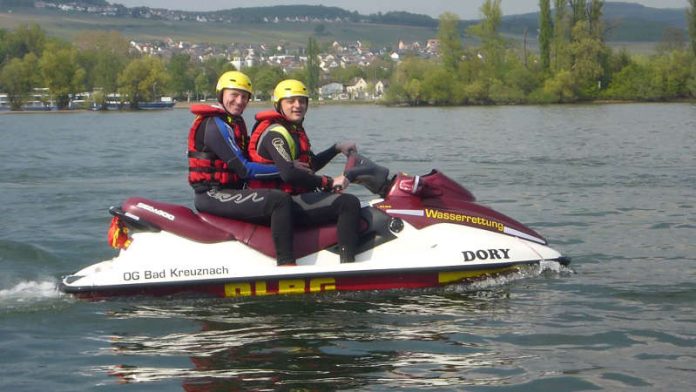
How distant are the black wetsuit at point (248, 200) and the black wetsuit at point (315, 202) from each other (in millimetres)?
161

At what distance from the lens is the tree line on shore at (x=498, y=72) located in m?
81.6

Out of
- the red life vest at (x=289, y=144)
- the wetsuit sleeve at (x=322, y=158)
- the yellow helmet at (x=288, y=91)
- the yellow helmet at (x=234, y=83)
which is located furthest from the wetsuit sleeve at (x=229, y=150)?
the wetsuit sleeve at (x=322, y=158)

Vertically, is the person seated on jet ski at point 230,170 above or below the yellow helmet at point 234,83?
below

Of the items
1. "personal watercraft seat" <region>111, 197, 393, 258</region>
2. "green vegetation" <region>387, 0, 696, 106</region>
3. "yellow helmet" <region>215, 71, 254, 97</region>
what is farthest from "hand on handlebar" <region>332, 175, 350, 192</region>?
"green vegetation" <region>387, 0, 696, 106</region>

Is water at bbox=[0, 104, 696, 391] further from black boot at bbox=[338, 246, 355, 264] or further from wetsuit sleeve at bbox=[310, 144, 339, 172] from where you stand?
wetsuit sleeve at bbox=[310, 144, 339, 172]

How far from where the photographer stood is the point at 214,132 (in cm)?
800

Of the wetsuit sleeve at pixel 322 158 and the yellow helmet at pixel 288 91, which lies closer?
the yellow helmet at pixel 288 91

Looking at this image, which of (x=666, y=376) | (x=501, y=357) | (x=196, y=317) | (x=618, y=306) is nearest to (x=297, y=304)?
(x=196, y=317)

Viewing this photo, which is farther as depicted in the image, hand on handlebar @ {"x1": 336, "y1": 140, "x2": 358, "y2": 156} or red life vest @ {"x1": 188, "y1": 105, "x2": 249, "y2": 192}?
hand on handlebar @ {"x1": 336, "y1": 140, "x2": 358, "y2": 156}

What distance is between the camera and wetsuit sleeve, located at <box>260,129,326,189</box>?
26.0ft

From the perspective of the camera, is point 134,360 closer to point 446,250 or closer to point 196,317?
point 196,317

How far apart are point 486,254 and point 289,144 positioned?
1.78 meters

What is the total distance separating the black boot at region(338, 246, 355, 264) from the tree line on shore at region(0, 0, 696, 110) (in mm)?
72826

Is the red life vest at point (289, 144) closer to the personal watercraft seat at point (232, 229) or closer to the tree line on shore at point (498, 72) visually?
the personal watercraft seat at point (232, 229)
